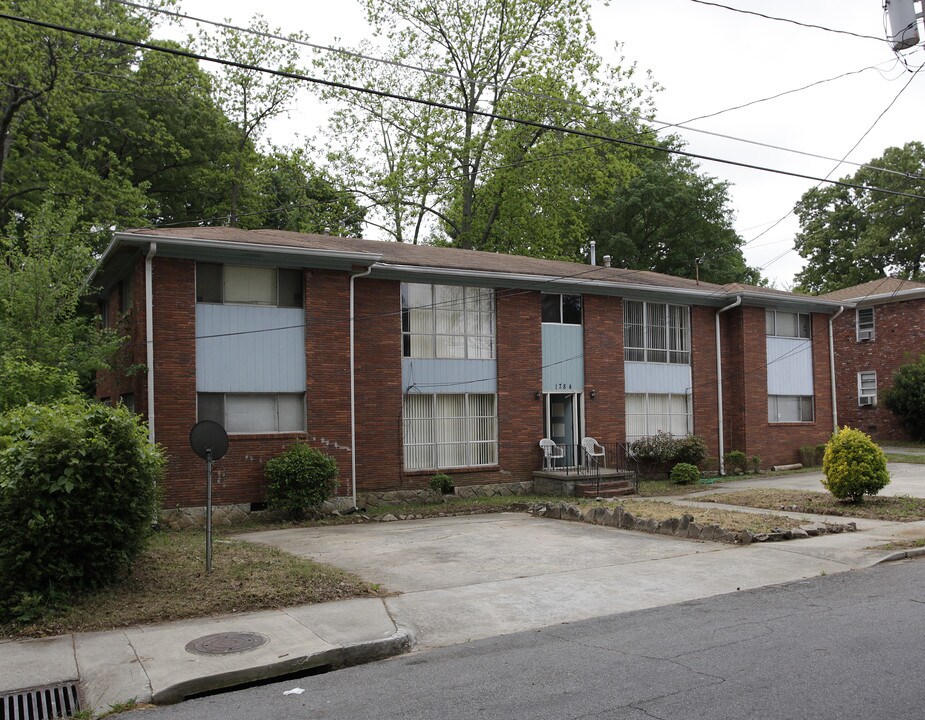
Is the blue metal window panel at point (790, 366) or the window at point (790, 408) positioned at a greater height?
the blue metal window panel at point (790, 366)

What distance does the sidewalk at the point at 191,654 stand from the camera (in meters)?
6.24

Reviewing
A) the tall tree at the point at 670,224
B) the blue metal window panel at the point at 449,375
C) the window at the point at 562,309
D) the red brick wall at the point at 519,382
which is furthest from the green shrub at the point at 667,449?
the tall tree at the point at 670,224

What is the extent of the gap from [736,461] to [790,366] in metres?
4.20

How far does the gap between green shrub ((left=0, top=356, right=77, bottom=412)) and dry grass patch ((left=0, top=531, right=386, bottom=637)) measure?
4.32 m

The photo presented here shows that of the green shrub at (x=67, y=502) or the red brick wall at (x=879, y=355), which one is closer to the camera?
the green shrub at (x=67, y=502)

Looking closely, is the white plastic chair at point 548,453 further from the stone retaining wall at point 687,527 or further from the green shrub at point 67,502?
the green shrub at point 67,502

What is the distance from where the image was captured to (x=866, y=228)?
152 ft

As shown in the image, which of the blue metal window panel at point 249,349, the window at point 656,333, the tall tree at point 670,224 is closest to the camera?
the blue metal window panel at point 249,349

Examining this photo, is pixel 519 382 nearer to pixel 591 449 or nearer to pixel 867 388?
pixel 591 449

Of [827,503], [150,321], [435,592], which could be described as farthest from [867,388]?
[435,592]

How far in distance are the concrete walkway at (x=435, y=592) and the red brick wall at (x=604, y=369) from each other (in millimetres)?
6196

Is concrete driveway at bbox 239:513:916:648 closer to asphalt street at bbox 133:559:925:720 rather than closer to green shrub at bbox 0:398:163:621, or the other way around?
asphalt street at bbox 133:559:925:720

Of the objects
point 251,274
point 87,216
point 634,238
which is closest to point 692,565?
point 251,274

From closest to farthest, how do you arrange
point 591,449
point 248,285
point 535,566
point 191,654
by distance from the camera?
point 191,654, point 535,566, point 248,285, point 591,449
